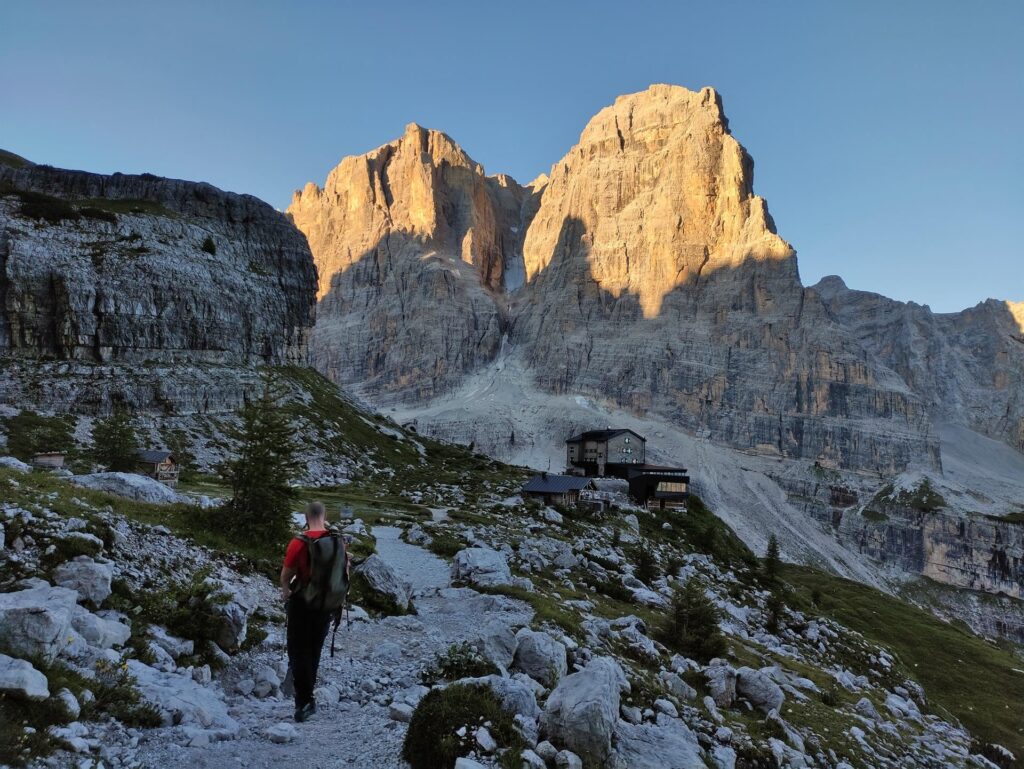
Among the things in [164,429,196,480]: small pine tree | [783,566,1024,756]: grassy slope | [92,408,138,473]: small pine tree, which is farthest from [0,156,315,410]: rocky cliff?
[783,566,1024,756]: grassy slope

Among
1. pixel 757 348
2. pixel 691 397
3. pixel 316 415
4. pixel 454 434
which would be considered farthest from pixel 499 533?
pixel 757 348

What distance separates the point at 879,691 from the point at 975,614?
495 ft

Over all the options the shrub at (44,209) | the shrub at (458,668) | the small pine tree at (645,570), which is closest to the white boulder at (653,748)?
the shrub at (458,668)

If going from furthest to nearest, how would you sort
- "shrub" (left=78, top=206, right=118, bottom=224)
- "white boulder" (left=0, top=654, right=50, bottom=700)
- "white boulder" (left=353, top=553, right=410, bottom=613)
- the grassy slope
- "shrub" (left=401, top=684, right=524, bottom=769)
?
"shrub" (left=78, top=206, right=118, bottom=224) → the grassy slope → "white boulder" (left=353, top=553, right=410, bottom=613) → "shrub" (left=401, top=684, right=524, bottom=769) → "white boulder" (left=0, top=654, right=50, bottom=700)

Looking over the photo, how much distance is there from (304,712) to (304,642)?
110cm

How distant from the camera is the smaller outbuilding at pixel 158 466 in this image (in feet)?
135

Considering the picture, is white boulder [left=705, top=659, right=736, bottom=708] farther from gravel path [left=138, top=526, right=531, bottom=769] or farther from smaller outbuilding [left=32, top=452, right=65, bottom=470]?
smaller outbuilding [left=32, top=452, right=65, bottom=470]

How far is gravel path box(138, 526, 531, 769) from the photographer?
735cm

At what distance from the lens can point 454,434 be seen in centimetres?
18275

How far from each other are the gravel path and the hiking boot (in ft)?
0.42

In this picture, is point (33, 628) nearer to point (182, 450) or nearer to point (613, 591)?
point (613, 591)

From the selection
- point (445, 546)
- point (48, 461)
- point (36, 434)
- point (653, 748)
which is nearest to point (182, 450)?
point (36, 434)

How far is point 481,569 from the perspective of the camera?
22766mm

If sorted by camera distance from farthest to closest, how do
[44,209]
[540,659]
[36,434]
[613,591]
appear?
1. [44,209]
2. [36,434]
3. [613,591]
4. [540,659]
